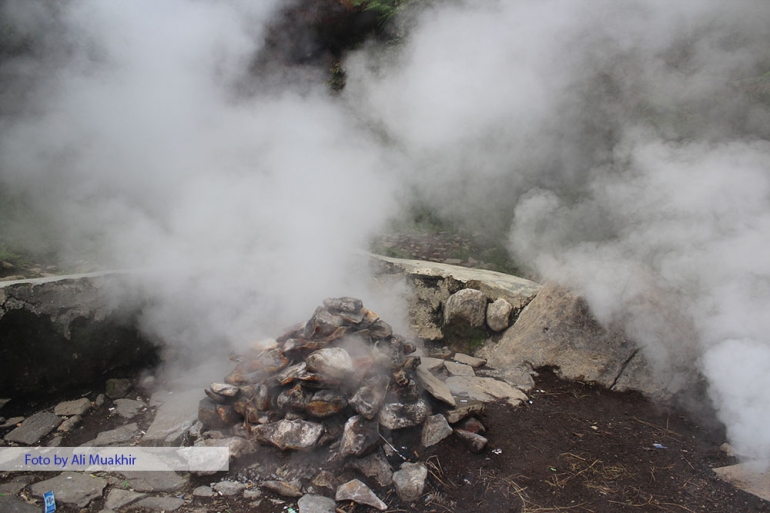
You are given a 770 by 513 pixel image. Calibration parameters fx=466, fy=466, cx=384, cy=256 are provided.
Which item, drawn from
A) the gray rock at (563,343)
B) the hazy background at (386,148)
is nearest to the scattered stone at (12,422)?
the hazy background at (386,148)

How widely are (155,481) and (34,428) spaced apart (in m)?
1.15

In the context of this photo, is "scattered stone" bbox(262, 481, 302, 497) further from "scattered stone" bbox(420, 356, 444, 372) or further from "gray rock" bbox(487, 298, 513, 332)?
"gray rock" bbox(487, 298, 513, 332)

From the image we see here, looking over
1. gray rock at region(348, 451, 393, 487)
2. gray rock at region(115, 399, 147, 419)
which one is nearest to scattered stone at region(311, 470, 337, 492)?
gray rock at region(348, 451, 393, 487)

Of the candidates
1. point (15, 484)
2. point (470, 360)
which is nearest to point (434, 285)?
point (470, 360)

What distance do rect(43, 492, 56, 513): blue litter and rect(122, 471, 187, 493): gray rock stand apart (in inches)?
13.7

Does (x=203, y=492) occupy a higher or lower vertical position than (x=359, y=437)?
lower

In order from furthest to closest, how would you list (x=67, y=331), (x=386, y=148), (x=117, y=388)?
(x=386, y=148)
(x=117, y=388)
(x=67, y=331)

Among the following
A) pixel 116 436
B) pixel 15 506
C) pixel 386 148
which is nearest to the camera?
pixel 15 506

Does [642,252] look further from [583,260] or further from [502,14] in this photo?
[502,14]

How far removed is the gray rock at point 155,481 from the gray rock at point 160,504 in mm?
71

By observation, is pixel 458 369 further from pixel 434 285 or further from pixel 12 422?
pixel 12 422

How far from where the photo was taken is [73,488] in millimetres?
2574

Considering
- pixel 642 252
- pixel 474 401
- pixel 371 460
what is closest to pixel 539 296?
pixel 642 252

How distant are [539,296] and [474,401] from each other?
1.25m
